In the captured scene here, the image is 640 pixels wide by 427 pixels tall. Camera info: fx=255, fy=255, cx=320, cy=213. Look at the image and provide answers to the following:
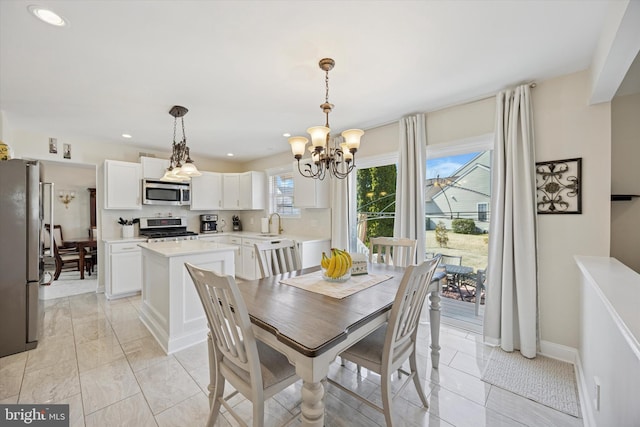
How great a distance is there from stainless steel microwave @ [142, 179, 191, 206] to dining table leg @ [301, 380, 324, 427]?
14.8ft

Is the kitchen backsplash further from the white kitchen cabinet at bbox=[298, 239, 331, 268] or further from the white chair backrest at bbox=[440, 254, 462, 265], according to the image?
the white chair backrest at bbox=[440, 254, 462, 265]

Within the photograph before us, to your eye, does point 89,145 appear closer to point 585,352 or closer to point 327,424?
point 327,424

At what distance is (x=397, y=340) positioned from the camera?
1500 millimetres

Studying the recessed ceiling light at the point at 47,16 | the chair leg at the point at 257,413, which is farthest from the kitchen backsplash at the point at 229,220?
the recessed ceiling light at the point at 47,16

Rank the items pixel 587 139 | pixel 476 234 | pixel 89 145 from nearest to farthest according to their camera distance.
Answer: pixel 587 139
pixel 476 234
pixel 89 145

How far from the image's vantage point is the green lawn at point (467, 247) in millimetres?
2902

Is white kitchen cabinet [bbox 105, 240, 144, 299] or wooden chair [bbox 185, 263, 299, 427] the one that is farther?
white kitchen cabinet [bbox 105, 240, 144, 299]

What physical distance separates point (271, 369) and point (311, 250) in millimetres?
2637

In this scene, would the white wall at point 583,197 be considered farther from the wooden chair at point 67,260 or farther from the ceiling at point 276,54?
the wooden chair at point 67,260

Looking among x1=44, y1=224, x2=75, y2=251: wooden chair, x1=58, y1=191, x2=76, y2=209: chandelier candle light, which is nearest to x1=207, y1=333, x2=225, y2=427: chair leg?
x1=44, y1=224, x2=75, y2=251: wooden chair

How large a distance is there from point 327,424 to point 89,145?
5.21m

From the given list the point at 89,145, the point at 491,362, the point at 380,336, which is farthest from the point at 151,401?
the point at 89,145

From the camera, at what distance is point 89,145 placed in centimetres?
418

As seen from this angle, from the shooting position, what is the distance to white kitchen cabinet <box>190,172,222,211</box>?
5.00m
